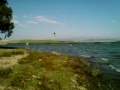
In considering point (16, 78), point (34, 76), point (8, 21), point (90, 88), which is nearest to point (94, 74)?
point (90, 88)

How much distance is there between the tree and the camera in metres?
65.1

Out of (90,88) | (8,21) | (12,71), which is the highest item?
(8,21)

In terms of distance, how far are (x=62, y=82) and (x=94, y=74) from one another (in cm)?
818

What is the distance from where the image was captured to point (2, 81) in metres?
18.6

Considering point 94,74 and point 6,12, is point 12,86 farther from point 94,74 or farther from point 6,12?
point 6,12

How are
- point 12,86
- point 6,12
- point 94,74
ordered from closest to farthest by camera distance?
point 12,86 → point 94,74 → point 6,12

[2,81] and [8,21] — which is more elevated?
[8,21]

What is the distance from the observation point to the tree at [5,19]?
65062mm

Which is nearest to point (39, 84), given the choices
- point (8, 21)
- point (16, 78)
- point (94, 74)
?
point (16, 78)

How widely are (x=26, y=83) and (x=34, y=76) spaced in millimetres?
2717

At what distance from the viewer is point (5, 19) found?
6612 centimetres

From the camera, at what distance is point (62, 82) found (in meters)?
20.3

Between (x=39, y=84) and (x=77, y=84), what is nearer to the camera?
(x=39, y=84)

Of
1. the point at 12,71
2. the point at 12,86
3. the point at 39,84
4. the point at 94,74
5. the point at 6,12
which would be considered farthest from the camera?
the point at 6,12
